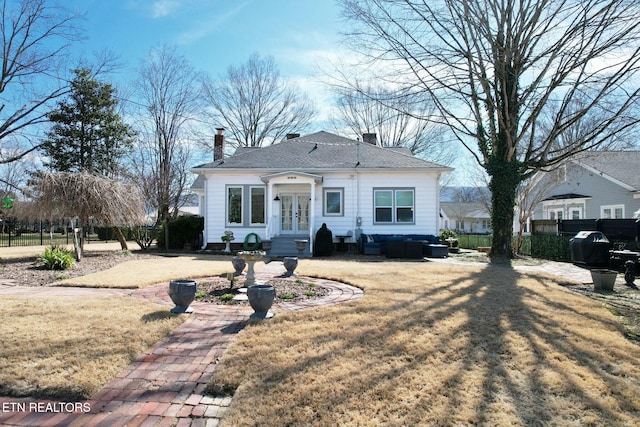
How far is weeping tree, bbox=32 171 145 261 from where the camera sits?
11734mm

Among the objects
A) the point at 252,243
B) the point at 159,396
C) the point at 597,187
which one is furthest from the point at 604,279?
the point at 597,187

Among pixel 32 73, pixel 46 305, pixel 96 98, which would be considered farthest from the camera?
pixel 96 98

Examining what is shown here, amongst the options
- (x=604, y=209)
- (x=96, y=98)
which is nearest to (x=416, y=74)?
(x=604, y=209)

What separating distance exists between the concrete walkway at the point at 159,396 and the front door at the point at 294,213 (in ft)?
41.5

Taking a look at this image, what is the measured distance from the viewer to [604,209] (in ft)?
70.8

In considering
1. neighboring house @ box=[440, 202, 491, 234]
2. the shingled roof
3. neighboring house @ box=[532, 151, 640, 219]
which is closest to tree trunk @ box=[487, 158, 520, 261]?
the shingled roof

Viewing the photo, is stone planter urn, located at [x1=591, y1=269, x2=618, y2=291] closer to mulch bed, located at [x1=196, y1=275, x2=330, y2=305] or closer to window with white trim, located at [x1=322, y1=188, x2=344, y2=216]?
mulch bed, located at [x1=196, y1=275, x2=330, y2=305]

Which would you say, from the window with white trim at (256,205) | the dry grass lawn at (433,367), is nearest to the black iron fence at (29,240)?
the window with white trim at (256,205)

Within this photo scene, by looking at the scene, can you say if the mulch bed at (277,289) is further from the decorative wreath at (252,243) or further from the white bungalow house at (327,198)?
the white bungalow house at (327,198)

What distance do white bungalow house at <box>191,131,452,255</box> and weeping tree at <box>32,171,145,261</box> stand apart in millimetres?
4664

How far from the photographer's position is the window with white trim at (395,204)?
1733 cm

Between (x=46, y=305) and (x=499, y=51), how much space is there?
44.7 feet

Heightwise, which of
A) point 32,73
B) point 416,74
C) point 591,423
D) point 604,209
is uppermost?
point 32,73

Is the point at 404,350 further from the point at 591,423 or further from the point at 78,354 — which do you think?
the point at 78,354
